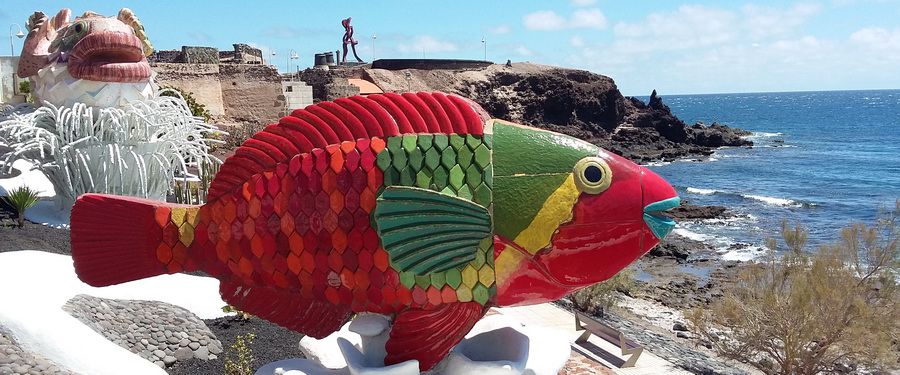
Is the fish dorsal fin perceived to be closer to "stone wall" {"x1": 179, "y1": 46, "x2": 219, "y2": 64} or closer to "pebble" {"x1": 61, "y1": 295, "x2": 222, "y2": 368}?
"pebble" {"x1": 61, "y1": 295, "x2": 222, "y2": 368}

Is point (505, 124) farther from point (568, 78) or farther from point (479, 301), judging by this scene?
point (568, 78)

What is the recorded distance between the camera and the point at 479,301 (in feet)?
Answer: 13.1

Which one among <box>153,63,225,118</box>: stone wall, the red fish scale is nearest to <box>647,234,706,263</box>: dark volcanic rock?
<box>153,63,225,118</box>: stone wall

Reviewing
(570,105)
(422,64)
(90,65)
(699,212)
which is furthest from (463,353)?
(570,105)

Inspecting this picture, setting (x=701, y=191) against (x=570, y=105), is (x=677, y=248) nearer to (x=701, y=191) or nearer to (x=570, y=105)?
(x=701, y=191)

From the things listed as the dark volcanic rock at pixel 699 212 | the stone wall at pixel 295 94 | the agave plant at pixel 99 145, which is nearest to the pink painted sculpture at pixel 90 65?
the agave plant at pixel 99 145

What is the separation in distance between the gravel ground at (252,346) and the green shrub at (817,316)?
6664 millimetres

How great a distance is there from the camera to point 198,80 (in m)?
30.0

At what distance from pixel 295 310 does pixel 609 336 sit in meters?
6.61

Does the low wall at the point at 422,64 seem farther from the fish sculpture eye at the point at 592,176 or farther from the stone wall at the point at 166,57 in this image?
the fish sculpture eye at the point at 592,176

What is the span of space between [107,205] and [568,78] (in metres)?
54.2

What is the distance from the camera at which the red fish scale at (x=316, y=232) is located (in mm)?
3924

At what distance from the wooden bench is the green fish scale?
6160mm

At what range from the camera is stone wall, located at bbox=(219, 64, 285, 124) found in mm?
31031
